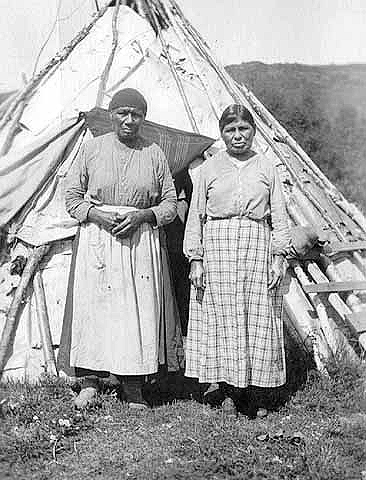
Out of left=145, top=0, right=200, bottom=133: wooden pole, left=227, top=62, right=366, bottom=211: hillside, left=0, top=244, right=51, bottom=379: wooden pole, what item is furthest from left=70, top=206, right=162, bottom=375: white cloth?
left=227, top=62, right=366, bottom=211: hillside

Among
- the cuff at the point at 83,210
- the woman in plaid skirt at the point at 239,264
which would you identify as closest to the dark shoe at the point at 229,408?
the woman in plaid skirt at the point at 239,264

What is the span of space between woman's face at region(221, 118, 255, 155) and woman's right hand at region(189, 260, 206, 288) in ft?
2.40

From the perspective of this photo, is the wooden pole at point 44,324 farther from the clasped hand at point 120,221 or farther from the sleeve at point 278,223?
the sleeve at point 278,223

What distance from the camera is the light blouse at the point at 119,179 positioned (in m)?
4.36

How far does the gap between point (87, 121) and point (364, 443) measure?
297 centimetres

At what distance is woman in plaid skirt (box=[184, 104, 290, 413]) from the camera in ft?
13.9

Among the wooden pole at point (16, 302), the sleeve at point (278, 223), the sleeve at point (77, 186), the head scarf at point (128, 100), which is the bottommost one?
the wooden pole at point (16, 302)

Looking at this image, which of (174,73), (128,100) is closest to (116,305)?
(128,100)

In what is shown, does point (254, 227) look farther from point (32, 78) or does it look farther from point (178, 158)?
point (32, 78)

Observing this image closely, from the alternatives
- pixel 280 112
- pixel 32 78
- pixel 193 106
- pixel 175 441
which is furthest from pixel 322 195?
pixel 280 112

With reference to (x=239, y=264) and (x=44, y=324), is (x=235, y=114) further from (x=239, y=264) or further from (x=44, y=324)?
(x=44, y=324)

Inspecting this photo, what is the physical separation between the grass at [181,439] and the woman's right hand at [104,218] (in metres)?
1.11

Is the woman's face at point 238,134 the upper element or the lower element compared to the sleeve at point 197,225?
upper

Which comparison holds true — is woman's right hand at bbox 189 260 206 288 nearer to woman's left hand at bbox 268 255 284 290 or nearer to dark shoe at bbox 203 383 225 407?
woman's left hand at bbox 268 255 284 290
